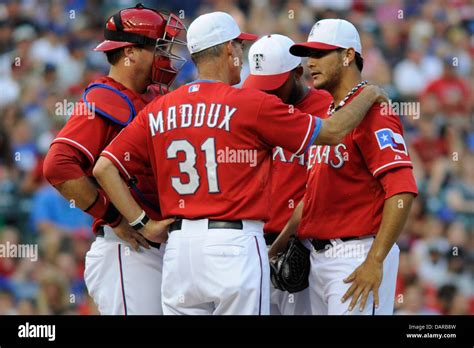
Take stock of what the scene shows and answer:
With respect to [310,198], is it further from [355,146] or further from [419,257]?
[419,257]

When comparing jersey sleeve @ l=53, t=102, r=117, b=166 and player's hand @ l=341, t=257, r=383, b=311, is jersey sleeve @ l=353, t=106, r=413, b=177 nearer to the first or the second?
player's hand @ l=341, t=257, r=383, b=311

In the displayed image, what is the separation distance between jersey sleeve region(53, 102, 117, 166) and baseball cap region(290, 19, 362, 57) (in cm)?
101

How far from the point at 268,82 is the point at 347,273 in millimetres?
1183

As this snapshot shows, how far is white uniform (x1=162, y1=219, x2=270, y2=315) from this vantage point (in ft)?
13.5


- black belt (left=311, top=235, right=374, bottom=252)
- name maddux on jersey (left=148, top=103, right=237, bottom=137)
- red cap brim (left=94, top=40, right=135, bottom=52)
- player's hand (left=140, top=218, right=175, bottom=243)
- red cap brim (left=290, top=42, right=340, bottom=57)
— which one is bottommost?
black belt (left=311, top=235, right=374, bottom=252)

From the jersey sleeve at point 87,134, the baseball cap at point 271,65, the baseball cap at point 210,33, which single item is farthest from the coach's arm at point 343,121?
the jersey sleeve at point 87,134

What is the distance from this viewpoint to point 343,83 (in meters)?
4.53

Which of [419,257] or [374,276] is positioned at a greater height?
[374,276]

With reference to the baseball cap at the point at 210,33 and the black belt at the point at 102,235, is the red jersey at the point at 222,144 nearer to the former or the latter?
the baseball cap at the point at 210,33

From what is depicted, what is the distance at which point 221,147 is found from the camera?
416 centimetres

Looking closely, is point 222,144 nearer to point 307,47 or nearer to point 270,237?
point 307,47

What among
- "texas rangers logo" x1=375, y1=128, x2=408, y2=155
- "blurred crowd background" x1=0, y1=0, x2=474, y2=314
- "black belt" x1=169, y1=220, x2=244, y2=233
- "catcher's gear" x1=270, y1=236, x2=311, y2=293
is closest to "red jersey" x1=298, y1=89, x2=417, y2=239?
"texas rangers logo" x1=375, y1=128, x2=408, y2=155
